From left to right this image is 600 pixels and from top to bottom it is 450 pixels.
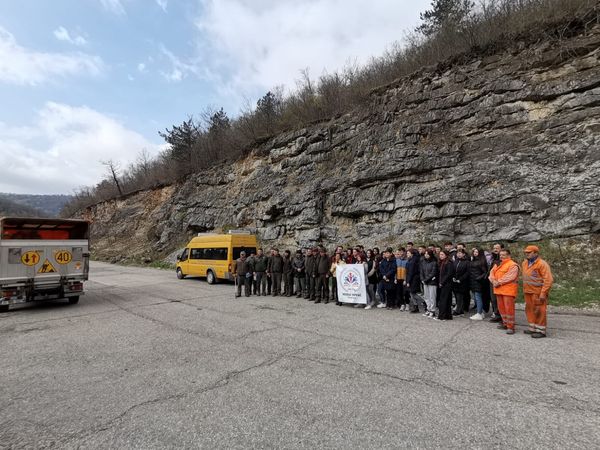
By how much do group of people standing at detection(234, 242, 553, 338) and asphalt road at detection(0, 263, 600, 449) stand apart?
711mm

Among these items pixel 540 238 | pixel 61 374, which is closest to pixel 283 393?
pixel 61 374

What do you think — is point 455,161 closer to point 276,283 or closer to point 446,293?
point 446,293

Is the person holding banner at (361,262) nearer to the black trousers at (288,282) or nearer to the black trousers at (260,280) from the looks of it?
the black trousers at (288,282)

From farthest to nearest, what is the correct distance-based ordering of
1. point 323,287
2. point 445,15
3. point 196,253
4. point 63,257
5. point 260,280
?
1. point 445,15
2. point 196,253
3. point 260,280
4. point 323,287
5. point 63,257

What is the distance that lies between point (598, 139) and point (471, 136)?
479 cm

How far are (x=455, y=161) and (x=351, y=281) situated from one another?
360 inches

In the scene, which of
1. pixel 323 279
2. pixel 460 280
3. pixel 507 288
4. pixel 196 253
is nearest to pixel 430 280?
pixel 460 280

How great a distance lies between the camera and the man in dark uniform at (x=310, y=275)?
39.2ft

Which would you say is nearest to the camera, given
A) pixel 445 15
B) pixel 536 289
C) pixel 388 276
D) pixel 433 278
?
pixel 536 289

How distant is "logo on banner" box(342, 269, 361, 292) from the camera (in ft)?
35.1

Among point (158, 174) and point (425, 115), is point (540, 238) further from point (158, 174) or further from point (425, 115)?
point (158, 174)

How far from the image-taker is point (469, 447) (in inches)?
119

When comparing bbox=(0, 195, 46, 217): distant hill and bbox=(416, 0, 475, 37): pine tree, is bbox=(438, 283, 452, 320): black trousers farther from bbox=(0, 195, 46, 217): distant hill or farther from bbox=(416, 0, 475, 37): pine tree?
bbox=(0, 195, 46, 217): distant hill

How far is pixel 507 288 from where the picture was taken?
716cm
